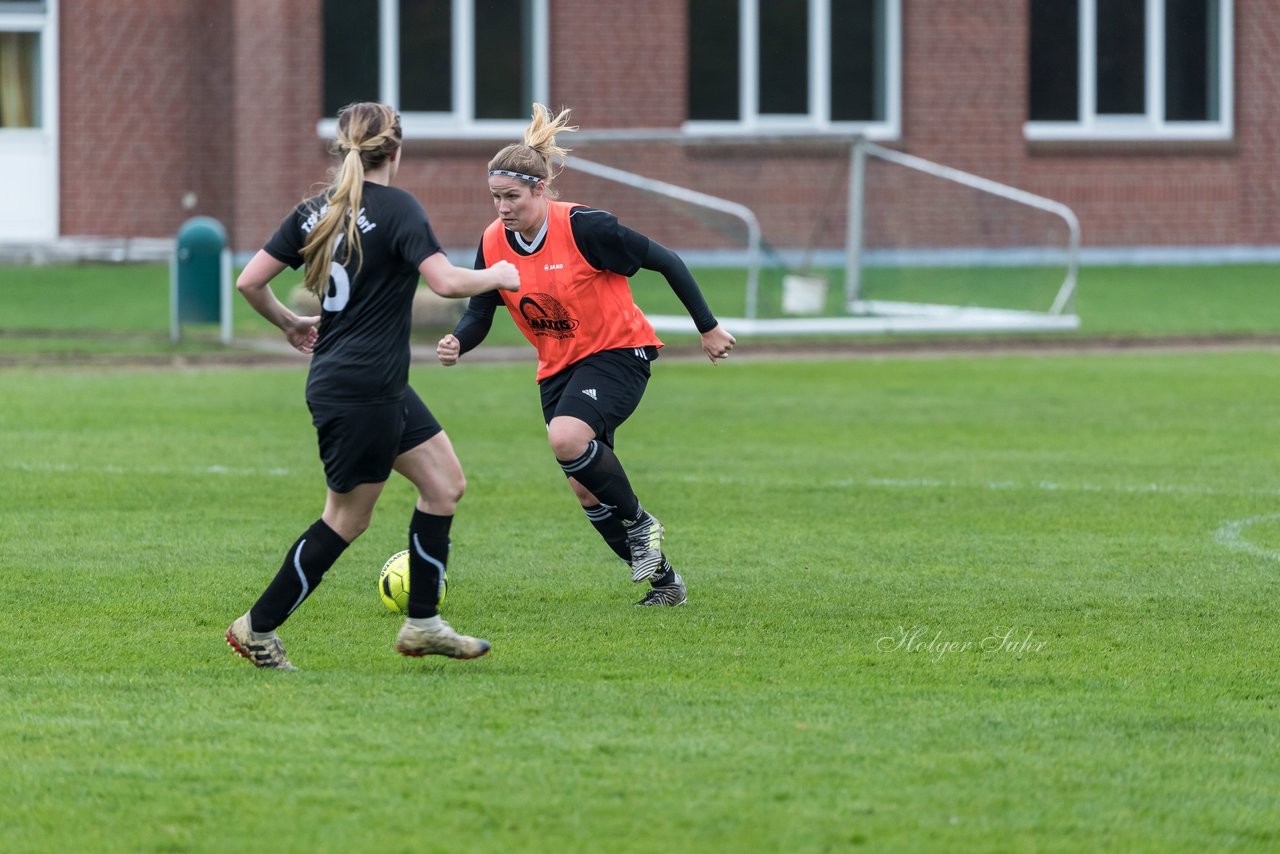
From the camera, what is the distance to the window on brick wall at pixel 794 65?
26969 mm

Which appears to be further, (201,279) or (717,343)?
(201,279)

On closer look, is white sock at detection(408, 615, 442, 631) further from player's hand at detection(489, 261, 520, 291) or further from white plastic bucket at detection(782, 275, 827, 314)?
white plastic bucket at detection(782, 275, 827, 314)

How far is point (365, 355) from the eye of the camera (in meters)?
5.88

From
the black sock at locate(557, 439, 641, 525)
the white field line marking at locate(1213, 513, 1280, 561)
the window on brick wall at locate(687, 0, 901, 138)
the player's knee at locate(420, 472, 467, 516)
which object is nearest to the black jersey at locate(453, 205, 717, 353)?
the black sock at locate(557, 439, 641, 525)

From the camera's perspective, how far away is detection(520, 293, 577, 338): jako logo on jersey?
742 centimetres

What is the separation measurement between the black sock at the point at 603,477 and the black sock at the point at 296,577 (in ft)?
4.54

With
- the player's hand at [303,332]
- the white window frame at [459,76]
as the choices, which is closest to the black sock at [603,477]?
the player's hand at [303,332]

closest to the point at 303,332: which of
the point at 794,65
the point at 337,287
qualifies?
the point at 337,287

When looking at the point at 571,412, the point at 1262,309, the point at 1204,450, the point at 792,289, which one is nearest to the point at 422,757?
the point at 571,412

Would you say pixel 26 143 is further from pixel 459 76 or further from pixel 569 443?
pixel 569 443

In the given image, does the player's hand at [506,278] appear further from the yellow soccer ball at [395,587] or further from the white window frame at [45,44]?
the white window frame at [45,44]

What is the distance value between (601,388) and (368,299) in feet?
5.51

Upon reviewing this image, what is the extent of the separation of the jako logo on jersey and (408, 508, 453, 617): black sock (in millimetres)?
1375

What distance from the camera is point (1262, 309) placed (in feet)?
73.8
